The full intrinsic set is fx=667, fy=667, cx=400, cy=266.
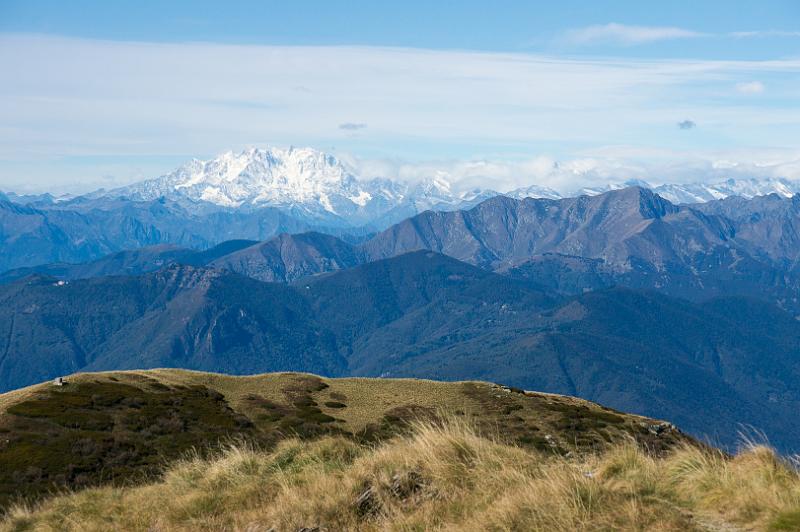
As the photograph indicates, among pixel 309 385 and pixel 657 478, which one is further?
pixel 309 385

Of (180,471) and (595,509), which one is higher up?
(595,509)

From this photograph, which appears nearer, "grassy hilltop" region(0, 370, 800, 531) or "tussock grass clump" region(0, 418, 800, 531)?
"tussock grass clump" region(0, 418, 800, 531)

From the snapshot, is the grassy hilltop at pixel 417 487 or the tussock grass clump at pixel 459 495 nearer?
the tussock grass clump at pixel 459 495

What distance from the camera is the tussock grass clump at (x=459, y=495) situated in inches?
525

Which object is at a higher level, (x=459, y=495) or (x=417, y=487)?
(x=459, y=495)

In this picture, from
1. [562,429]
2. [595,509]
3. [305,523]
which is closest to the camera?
[595,509]

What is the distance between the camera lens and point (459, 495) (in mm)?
15375

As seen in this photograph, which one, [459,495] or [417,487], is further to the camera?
[417,487]

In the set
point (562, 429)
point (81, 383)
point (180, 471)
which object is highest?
point (180, 471)

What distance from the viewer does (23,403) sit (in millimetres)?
49719

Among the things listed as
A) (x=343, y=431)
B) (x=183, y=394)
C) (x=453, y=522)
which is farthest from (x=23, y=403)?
(x=453, y=522)

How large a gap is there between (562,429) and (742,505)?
147 feet

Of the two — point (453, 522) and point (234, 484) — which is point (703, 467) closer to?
point (453, 522)

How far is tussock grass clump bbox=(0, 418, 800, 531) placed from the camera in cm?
1333
